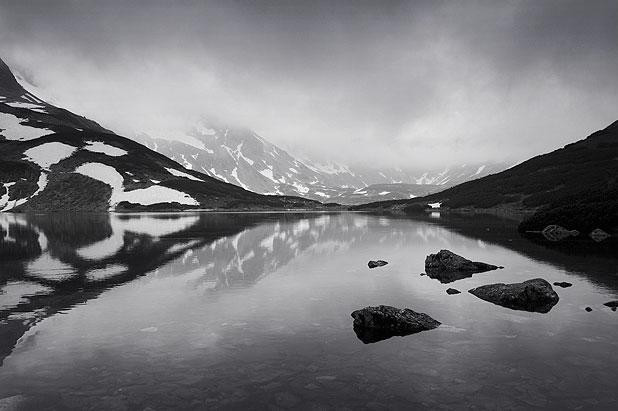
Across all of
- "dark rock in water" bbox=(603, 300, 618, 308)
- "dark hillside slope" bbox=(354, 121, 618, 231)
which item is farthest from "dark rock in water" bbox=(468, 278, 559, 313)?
"dark hillside slope" bbox=(354, 121, 618, 231)

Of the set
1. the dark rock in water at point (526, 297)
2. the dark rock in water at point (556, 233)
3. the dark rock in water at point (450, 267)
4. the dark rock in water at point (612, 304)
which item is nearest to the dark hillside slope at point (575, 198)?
the dark rock in water at point (556, 233)

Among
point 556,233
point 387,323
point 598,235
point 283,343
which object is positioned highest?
point 556,233

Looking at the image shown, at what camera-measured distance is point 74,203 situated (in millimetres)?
180750

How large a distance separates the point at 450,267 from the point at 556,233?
40.6 metres

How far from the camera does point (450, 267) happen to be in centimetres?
3416

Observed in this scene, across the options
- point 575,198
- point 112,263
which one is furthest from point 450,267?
point 575,198

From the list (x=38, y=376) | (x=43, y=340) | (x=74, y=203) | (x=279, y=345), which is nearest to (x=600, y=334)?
(x=279, y=345)

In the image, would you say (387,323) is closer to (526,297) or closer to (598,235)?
(526,297)

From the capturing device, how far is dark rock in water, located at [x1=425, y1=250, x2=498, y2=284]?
1294 inches

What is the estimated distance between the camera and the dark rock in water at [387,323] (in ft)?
60.4

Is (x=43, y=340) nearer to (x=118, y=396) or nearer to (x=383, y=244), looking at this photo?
(x=118, y=396)

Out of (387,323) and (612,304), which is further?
(612,304)

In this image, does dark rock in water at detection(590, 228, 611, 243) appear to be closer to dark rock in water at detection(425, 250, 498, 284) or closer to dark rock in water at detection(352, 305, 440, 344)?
dark rock in water at detection(425, 250, 498, 284)

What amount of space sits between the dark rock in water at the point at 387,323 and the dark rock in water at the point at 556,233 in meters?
49.2
